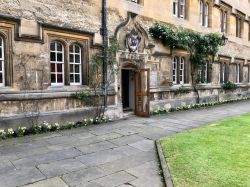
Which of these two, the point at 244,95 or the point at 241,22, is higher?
the point at 241,22

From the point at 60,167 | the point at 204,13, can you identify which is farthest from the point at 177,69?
the point at 60,167

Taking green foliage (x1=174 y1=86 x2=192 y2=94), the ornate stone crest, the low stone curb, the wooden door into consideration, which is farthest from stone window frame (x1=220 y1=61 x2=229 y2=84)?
the low stone curb

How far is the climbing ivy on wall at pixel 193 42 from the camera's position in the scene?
1288 cm

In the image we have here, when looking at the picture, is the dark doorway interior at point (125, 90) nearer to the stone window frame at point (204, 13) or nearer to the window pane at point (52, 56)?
the window pane at point (52, 56)

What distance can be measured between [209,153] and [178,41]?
8.72 metres

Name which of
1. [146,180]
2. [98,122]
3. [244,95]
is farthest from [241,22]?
[146,180]

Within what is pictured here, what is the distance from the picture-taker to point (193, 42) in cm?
1498

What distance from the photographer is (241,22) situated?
2162 cm

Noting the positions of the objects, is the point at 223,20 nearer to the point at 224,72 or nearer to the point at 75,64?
the point at 224,72

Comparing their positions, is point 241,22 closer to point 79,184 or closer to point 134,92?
point 134,92

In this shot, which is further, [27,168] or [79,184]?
[27,168]

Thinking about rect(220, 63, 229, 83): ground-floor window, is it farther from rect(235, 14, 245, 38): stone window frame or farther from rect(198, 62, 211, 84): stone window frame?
rect(235, 14, 245, 38): stone window frame

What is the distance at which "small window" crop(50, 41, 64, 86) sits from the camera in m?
9.12

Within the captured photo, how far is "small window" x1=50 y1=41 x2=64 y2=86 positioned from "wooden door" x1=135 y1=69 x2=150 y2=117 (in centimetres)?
396
